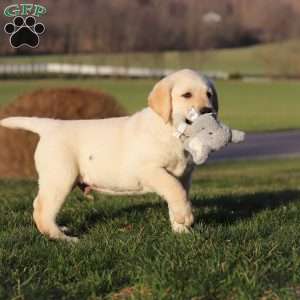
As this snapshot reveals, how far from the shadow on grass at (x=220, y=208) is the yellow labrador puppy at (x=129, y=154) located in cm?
51

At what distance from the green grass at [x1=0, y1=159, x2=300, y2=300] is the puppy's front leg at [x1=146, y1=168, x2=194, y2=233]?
112 millimetres

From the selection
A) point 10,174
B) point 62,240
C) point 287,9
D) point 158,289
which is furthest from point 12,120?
point 287,9

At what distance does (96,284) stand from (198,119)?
71.6 inches

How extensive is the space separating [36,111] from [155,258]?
1469 centimetres

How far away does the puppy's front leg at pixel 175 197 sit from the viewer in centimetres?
556

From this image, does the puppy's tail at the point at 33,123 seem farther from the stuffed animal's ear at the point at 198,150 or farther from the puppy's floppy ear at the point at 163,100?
the stuffed animal's ear at the point at 198,150

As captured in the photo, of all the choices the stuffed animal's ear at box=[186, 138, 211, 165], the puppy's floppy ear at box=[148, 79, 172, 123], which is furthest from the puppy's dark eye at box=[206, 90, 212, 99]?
the stuffed animal's ear at box=[186, 138, 211, 165]

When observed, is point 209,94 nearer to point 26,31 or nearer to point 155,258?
point 155,258

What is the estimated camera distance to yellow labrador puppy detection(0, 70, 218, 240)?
575 cm

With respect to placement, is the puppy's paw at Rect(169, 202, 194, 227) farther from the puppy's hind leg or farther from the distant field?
the distant field

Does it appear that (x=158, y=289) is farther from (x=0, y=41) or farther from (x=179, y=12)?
(x=179, y=12)

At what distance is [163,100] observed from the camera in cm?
584

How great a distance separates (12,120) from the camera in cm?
642

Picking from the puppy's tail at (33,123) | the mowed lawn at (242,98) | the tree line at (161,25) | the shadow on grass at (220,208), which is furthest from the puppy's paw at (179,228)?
the tree line at (161,25)
